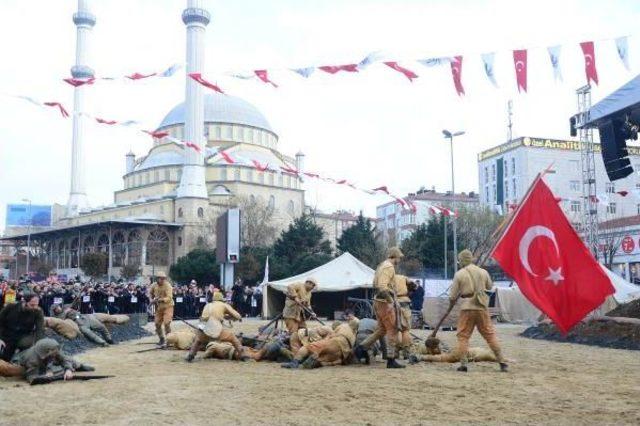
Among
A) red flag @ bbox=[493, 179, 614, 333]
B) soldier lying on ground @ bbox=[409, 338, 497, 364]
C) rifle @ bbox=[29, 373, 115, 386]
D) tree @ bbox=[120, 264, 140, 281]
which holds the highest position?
tree @ bbox=[120, 264, 140, 281]

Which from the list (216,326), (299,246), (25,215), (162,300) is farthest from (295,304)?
(25,215)

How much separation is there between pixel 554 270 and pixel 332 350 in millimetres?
4281

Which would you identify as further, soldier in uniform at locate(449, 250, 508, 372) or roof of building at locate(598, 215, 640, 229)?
roof of building at locate(598, 215, 640, 229)

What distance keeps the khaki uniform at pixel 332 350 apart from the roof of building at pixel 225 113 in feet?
258

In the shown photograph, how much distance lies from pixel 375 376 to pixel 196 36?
→ 187ft

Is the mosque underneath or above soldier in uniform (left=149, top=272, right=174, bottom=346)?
above

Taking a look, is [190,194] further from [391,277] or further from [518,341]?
[391,277]

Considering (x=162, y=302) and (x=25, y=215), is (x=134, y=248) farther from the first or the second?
(x=162, y=302)

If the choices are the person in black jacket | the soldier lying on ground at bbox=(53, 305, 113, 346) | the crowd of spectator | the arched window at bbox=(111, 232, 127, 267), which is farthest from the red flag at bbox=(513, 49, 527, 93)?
the arched window at bbox=(111, 232, 127, 267)

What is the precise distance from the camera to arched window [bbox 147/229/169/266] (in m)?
75.2

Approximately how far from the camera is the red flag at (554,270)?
39.8 feet

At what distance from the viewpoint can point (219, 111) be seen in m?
89.1

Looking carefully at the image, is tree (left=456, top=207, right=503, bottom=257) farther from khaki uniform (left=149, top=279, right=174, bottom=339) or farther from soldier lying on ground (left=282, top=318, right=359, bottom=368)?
soldier lying on ground (left=282, top=318, right=359, bottom=368)

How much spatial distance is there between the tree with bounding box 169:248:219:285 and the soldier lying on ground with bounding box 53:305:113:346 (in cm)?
4268
